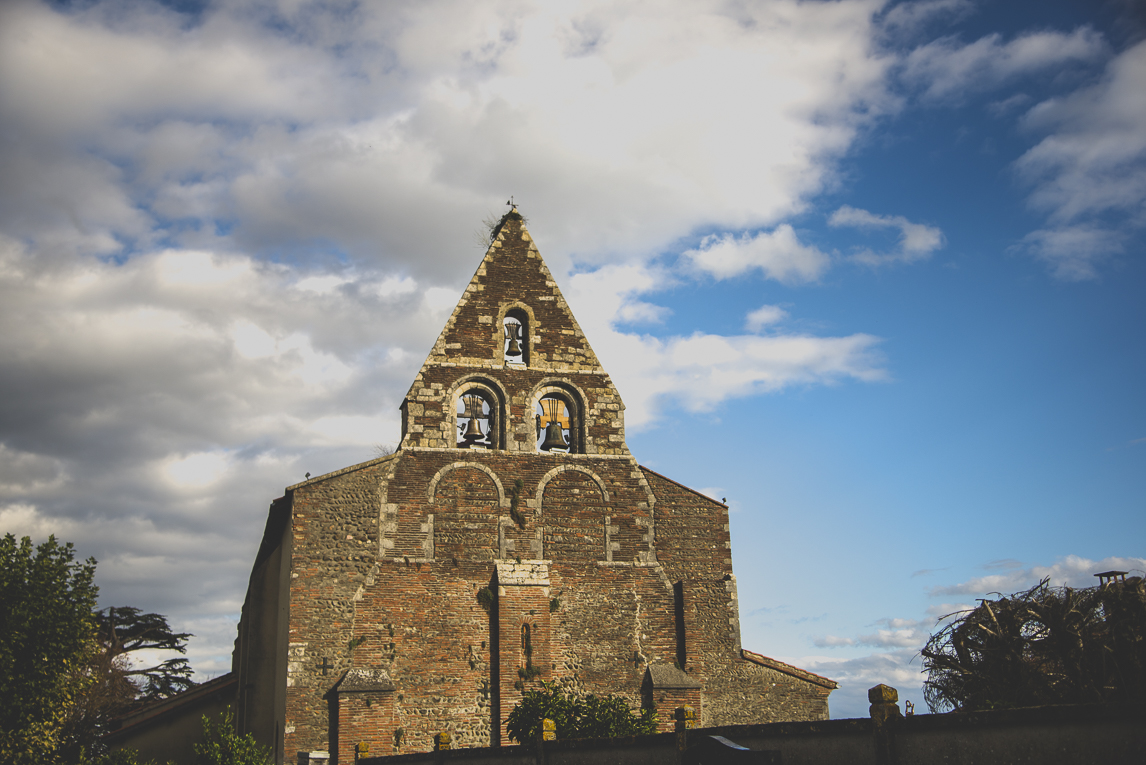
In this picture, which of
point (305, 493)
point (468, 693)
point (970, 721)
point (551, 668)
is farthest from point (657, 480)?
point (970, 721)

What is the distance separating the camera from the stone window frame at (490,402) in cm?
2077

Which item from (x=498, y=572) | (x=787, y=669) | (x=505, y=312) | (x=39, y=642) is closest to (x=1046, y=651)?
(x=787, y=669)

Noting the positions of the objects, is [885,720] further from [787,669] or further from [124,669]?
[124,669]

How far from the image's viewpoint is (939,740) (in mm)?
8930

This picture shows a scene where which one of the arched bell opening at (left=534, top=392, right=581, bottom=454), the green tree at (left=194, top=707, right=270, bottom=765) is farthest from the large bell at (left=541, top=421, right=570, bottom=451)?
the green tree at (left=194, top=707, right=270, bottom=765)

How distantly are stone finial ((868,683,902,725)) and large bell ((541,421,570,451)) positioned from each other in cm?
1241

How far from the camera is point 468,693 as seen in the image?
18.8m

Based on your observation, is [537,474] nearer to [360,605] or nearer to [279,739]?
[360,605]

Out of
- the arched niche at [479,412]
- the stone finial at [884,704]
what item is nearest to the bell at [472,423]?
the arched niche at [479,412]

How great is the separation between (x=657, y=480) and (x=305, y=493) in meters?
8.00

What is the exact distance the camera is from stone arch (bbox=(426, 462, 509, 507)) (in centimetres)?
1992

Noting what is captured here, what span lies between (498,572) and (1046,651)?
11.0 metres

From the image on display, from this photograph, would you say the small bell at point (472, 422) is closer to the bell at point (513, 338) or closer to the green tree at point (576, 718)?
the bell at point (513, 338)

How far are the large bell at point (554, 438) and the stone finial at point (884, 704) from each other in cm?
1241
